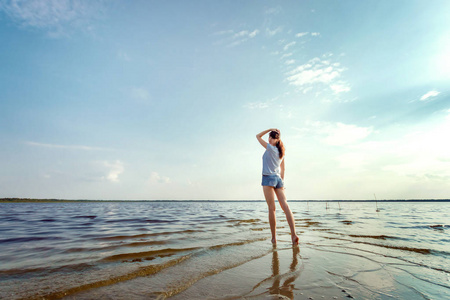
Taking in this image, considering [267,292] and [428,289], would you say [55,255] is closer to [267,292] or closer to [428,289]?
[267,292]

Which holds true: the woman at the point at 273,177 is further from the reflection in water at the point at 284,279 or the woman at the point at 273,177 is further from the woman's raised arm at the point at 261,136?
the reflection in water at the point at 284,279

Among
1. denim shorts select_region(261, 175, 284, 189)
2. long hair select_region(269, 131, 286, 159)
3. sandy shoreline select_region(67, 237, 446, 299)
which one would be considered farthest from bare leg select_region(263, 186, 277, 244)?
sandy shoreline select_region(67, 237, 446, 299)

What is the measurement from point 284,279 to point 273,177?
2792mm

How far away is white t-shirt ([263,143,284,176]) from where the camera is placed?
216 inches

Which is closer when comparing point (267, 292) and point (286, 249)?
point (267, 292)

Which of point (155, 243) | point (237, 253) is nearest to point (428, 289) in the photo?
point (237, 253)

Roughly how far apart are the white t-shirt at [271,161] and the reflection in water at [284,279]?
2.17m

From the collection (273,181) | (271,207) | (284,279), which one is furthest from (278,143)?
(284,279)

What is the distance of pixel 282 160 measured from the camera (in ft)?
19.6

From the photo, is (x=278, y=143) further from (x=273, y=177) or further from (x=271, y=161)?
(x=273, y=177)

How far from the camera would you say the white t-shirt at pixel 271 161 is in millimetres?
5498

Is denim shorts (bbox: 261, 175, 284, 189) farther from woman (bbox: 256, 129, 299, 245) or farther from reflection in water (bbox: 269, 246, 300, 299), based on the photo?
reflection in water (bbox: 269, 246, 300, 299)

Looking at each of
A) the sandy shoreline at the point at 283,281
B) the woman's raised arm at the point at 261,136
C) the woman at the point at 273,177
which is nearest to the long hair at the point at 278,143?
the woman at the point at 273,177

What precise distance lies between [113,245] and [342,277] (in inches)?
213
